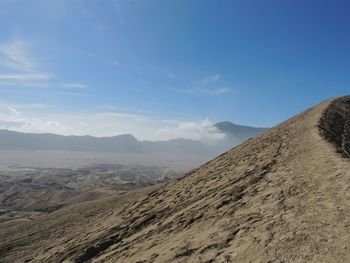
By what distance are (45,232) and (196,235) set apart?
1887cm

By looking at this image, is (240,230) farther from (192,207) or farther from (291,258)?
(192,207)

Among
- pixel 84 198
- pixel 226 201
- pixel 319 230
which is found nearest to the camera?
pixel 319 230

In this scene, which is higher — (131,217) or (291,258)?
(291,258)

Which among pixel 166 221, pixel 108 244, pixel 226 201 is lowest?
pixel 108 244

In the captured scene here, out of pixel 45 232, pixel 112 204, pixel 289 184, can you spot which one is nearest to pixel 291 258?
pixel 289 184

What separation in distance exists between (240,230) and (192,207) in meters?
4.77

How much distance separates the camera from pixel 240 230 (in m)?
8.61

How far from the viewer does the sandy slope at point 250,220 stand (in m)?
7.04

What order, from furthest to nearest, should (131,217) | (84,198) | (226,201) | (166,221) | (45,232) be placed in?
(84,198) → (45,232) → (131,217) → (166,221) → (226,201)

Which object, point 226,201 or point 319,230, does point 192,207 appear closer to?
point 226,201

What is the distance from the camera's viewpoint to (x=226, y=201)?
472 inches

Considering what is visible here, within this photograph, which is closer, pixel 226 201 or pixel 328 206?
pixel 328 206

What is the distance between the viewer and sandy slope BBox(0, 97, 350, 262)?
7.04 m

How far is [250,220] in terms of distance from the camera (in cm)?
903
